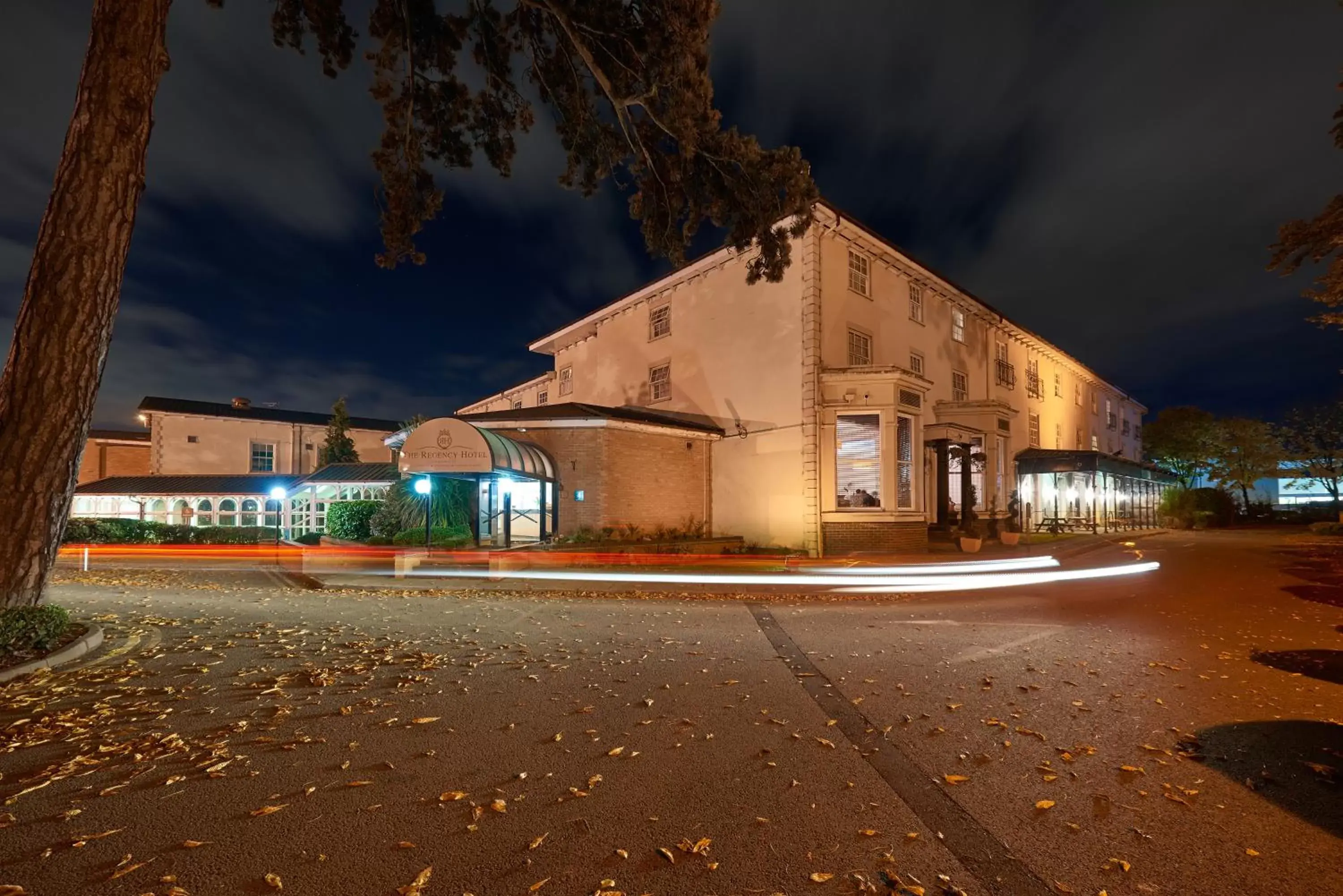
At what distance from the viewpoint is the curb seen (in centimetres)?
630

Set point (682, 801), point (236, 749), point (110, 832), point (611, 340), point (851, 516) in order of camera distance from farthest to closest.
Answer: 1. point (611, 340)
2. point (851, 516)
3. point (236, 749)
4. point (682, 801)
5. point (110, 832)

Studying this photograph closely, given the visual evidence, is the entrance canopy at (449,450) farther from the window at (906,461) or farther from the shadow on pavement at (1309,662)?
the shadow on pavement at (1309,662)

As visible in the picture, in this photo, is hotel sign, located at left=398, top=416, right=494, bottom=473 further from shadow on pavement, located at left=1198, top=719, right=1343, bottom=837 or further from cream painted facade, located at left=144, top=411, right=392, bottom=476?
cream painted facade, located at left=144, top=411, right=392, bottom=476

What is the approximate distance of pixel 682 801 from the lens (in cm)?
373

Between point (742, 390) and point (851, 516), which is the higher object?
point (742, 390)

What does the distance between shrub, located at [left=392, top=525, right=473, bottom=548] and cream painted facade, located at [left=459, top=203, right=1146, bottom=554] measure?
6.11 m

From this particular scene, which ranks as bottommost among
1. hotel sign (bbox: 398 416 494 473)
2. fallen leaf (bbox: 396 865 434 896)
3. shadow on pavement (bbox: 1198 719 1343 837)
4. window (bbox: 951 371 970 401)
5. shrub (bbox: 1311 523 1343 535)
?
shrub (bbox: 1311 523 1343 535)

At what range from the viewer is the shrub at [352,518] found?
77.4ft

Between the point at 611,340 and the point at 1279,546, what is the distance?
87.5ft

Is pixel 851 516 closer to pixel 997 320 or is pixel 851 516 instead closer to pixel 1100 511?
pixel 997 320

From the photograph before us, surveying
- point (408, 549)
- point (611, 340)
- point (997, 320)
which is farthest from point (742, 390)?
point (997, 320)

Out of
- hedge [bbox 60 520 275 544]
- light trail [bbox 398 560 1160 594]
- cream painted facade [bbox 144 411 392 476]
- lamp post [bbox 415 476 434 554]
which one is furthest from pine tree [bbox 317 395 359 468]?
light trail [bbox 398 560 1160 594]

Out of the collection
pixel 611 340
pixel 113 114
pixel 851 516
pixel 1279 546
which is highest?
pixel 611 340

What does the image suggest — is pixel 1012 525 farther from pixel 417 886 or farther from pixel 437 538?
pixel 417 886
